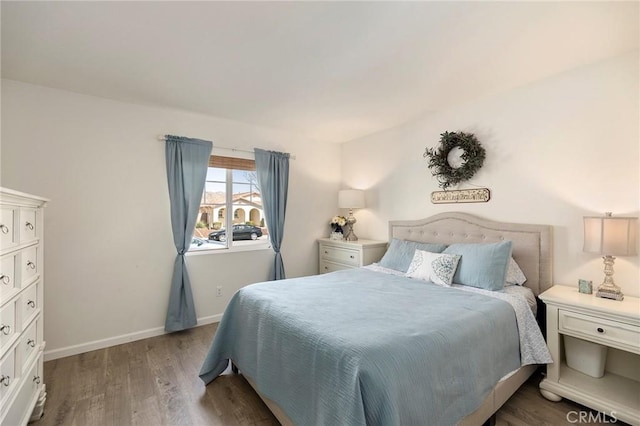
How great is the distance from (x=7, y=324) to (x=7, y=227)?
0.46 m

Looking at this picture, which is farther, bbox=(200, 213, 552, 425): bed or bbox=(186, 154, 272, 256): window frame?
bbox=(186, 154, 272, 256): window frame

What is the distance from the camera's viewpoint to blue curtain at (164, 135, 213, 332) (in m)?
3.14

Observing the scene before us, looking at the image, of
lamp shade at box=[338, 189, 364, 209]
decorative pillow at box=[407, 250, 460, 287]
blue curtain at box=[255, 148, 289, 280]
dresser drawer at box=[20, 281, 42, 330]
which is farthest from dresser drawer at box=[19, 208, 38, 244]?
lamp shade at box=[338, 189, 364, 209]

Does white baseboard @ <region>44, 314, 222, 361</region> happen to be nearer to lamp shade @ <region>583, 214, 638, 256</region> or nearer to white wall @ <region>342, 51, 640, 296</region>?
white wall @ <region>342, 51, 640, 296</region>

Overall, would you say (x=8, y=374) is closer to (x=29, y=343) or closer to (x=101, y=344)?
(x=29, y=343)

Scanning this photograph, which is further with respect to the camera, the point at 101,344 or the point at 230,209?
the point at 230,209

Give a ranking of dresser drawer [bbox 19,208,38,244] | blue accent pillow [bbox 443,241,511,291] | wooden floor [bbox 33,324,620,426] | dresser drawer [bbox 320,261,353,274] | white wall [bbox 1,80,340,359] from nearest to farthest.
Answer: dresser drawer [bbox 19,208,38,244] < wooden floor [bbox 33,324,620,426] < blue accent pillow [bbox 443,241,511,291] < white wall [bbox 1,80,340,359] < dresser drawer [bbox 320,261,353,274]

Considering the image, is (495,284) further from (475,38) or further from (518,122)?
(475,38)

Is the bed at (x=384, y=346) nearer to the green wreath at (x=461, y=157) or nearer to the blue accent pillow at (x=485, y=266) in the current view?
the blue accent pillow at (x=485, y=266)

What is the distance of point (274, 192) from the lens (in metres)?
3.85

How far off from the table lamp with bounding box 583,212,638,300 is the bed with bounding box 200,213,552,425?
383 mm

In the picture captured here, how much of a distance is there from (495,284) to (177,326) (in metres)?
3.04

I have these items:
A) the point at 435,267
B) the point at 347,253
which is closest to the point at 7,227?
the point at 435,267

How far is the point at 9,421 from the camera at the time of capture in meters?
1.40
